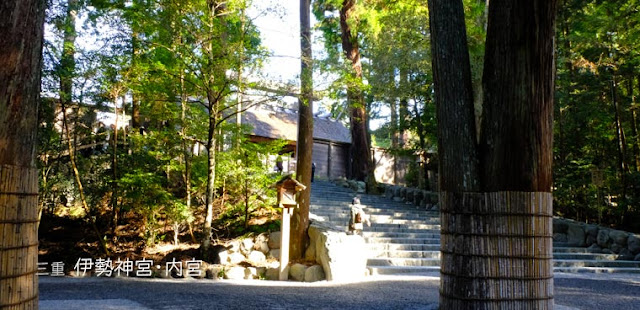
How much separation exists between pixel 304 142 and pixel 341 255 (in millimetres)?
2532

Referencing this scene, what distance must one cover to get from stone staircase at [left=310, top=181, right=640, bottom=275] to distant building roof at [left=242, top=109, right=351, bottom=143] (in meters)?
5.81

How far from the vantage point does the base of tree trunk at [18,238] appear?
2803mm

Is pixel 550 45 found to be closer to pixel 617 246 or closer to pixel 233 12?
pixel 233 12

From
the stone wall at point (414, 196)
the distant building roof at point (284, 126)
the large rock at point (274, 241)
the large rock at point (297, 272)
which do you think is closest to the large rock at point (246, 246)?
the large rock at point (274, 241)

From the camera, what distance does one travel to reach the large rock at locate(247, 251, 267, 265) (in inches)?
346

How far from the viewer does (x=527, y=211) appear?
11.2ft

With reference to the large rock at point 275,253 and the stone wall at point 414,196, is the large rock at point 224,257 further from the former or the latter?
the stone wall at point 414,196

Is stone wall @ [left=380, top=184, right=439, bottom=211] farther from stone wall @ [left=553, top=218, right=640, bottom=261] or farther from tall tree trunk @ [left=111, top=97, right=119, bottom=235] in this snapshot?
tall tree trunk @ [left=111, top=97, right=119, bottom=235]

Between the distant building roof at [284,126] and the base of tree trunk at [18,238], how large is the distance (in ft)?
51.0

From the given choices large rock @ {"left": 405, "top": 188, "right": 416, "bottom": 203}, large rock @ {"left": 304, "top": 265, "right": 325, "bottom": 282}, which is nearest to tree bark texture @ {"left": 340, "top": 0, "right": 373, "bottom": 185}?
large rock @ {"left": 405, "top": 188, "right": 416, "bottom": 203}

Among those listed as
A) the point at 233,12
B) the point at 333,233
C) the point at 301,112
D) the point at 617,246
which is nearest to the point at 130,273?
the point at 333,233

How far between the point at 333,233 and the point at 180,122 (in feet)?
12.6

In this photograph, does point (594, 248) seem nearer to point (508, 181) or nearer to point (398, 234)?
point (398, 234)

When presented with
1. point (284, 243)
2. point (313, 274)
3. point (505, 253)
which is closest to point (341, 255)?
point (313, 274)
